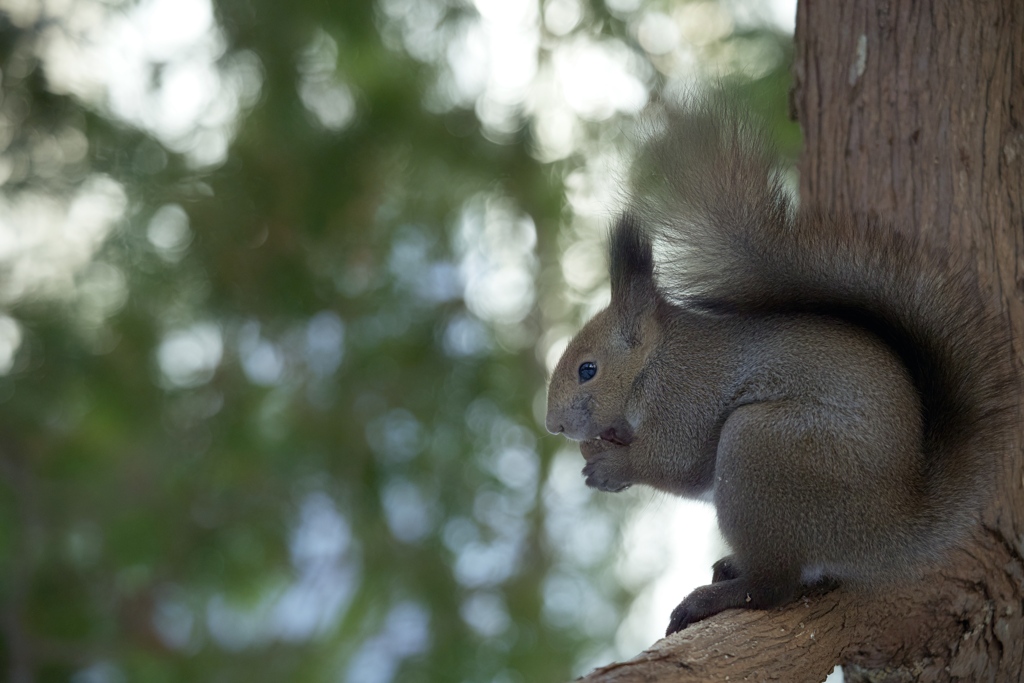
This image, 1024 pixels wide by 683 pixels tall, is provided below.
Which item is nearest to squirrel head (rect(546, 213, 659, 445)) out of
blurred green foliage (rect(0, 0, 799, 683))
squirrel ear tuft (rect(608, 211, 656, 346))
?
squirrel ear tuft (rect(608, 211, 656, 346))

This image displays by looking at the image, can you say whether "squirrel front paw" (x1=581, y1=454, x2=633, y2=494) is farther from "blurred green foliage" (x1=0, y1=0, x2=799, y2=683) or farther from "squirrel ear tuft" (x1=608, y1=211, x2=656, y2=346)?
"blurred green foliage" (x1=0, y1=0, x2=799, y2=683)

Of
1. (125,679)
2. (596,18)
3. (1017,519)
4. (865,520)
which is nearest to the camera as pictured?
(865,520)

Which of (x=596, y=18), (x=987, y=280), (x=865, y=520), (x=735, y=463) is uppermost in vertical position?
(x=596, y=18)

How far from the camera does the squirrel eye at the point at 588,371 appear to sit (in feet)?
5.84

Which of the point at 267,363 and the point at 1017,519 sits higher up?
the point at 267,363

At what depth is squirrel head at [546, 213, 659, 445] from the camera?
1747mm

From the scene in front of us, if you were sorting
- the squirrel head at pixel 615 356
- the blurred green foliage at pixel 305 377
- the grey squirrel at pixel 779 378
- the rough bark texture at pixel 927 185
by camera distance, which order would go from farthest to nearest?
the blurred green foliage at pixel 305 377 < the squirrel head at pixel 615 356 < the rough bark texture at pixel 927 185 < the grey squirrel at pixel 779 378

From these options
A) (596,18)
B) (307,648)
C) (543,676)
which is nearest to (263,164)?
(596,18)

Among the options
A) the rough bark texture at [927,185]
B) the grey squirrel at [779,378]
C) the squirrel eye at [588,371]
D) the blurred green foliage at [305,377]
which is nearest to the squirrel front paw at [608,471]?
the grey squirrel at [779,378]

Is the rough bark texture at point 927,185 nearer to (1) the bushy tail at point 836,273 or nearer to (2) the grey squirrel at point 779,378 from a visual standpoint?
(2) the grey squirrel at point 779,378

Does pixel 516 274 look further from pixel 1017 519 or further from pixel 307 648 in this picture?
pixel 1017 519

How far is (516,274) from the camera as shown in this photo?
125 inches

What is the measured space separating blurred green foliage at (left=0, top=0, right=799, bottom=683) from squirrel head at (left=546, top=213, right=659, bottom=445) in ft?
4.06

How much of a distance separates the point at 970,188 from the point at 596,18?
1.42 m
